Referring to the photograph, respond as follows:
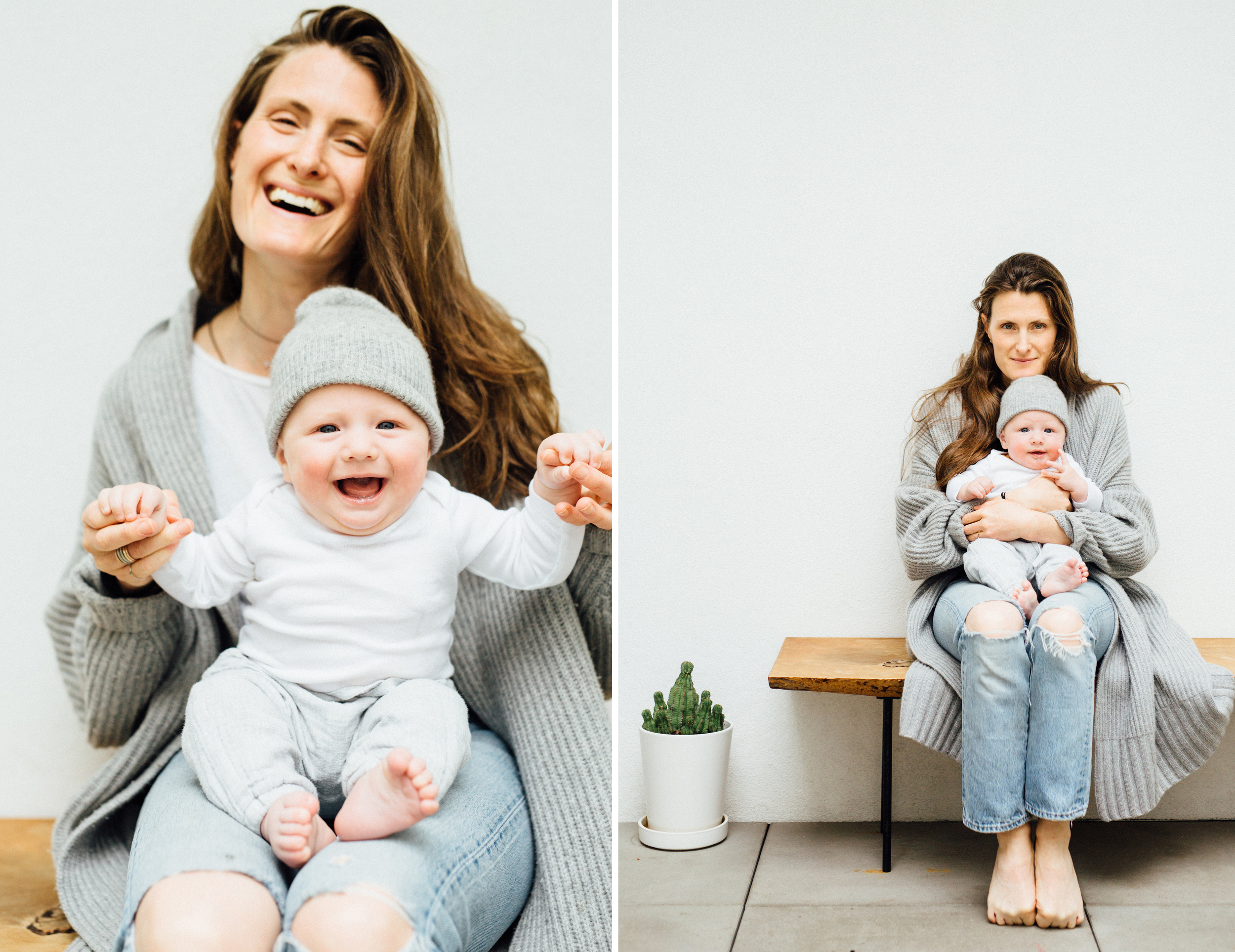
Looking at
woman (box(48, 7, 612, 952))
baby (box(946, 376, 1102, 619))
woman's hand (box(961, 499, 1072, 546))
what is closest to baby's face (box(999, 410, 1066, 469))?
baby (box(946, 376, 1102, 619))

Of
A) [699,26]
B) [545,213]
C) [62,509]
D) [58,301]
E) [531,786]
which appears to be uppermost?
[699,26]

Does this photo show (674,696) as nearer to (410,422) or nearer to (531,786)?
(531,786)

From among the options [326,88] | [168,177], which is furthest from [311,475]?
[168,177]

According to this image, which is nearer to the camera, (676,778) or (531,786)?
(531,786)

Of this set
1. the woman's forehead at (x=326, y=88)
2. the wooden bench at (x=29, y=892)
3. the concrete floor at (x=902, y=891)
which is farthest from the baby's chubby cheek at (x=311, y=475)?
the concrete floor at (x=902, y=891)

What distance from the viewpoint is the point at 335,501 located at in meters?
1.11

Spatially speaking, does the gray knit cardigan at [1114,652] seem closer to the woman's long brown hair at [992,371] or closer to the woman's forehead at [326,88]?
the woman's long brown hair at [992,371]

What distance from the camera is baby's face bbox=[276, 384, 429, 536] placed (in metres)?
1.10

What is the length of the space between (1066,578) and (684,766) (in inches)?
34.9

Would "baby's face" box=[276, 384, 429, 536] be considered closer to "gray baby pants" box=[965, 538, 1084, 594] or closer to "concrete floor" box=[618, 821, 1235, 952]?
"concrete floor" box=[618, 821, 1235, 952]

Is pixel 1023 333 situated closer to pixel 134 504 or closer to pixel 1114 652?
pixel 1114 652

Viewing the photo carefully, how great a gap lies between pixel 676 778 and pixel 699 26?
1703mm

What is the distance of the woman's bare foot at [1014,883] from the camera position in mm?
1727

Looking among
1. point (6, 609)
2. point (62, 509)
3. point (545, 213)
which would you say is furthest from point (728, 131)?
point (6, 609)
